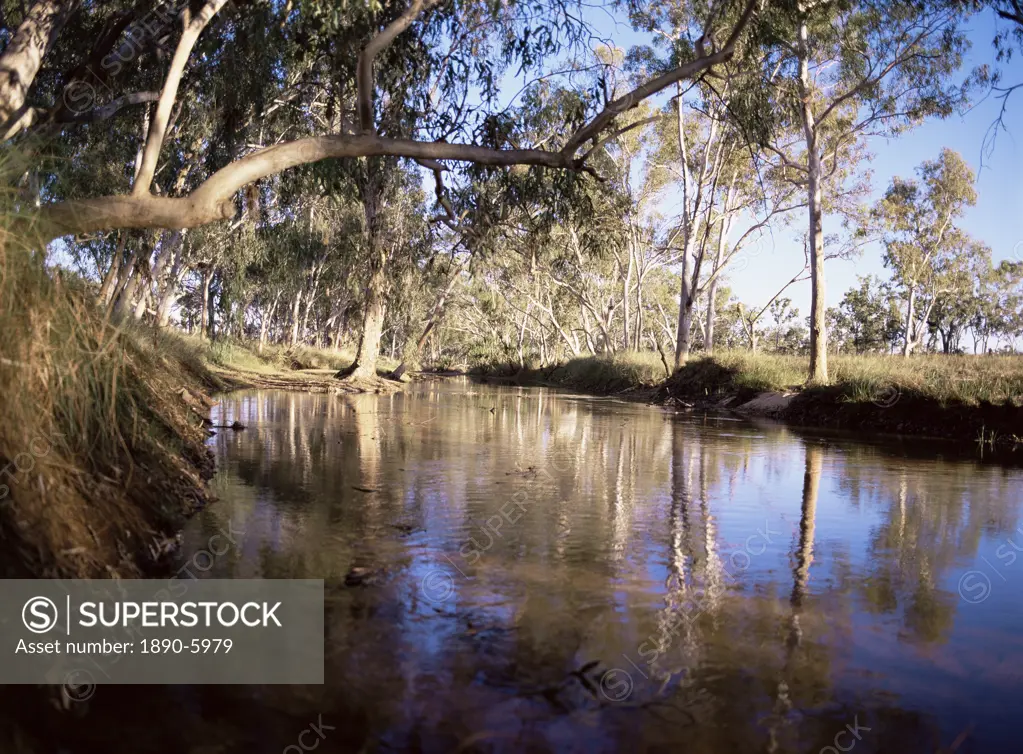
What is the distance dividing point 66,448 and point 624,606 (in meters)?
2.14

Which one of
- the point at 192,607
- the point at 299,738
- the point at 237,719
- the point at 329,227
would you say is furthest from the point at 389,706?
the point at 329,227

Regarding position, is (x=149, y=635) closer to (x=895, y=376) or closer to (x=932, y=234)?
(x=895, y=376)

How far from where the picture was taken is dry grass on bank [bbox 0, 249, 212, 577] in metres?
2.42

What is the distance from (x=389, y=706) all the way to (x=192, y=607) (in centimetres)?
103

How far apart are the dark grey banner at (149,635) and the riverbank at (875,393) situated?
35.1 feet

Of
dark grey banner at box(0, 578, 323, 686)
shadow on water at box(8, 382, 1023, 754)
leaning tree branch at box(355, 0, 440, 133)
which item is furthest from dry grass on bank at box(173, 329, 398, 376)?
dark grey banner at box(0, 578, 323, 686)

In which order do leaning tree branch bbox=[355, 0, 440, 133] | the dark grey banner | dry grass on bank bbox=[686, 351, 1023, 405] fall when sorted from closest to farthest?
the dark grey banner, leaning tree branch bbox=[355, 0, 440, 133], dry grass on bank bbox=[686, 351, 1023, 405]

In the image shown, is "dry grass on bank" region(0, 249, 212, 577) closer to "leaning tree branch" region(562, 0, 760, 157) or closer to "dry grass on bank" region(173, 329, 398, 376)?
"leaning tree branch" region(562, 0, 760, 157)

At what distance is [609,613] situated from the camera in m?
2.95

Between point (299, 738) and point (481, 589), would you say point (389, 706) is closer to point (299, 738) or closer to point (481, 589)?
point (299, 738)

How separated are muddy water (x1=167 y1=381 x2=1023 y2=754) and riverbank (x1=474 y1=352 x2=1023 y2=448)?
5.10 metres

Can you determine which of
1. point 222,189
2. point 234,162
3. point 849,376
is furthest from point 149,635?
point 849,376

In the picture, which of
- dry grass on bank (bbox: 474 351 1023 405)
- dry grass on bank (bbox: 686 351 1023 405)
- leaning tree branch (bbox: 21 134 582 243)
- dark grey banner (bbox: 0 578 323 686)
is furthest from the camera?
dry grass on bank (bbox: 474 351 1023 405)

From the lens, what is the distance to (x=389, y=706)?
215cm
